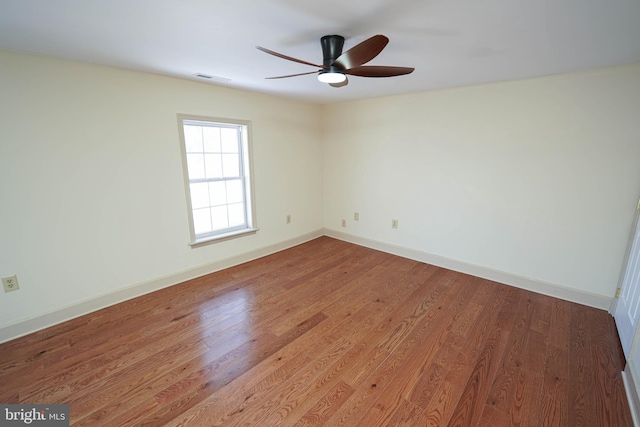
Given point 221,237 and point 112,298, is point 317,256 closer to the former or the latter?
point 221,237

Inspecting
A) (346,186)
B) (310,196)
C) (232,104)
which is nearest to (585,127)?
(346,186)

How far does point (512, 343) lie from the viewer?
214 centimetres

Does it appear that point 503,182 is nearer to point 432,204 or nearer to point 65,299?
point 432,204

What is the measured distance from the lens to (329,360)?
6.47 feet

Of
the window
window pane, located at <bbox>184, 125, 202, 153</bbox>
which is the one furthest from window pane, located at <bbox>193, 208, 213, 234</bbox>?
window pane, located at <bbox>184, 125, 202, 153</bbox>

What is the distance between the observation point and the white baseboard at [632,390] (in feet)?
5.02

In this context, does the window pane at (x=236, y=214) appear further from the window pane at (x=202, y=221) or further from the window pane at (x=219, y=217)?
the window pane at (x=202, y=221)

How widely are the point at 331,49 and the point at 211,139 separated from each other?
2.07 metres

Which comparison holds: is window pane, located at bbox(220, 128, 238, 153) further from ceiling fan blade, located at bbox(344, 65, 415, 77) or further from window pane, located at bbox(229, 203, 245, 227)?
ceiling fan blade, located at bbox(344, 65, 415, 77)

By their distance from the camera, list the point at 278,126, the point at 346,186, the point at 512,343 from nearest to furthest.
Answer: the point at 512,343 → the point at 278,126 → the point at 346,186

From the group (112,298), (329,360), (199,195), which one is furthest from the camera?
(199,195)


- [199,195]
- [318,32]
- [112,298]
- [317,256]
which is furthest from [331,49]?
[112,298]

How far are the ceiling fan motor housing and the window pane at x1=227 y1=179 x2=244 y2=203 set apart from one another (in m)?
2.21

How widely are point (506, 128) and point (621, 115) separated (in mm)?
821
